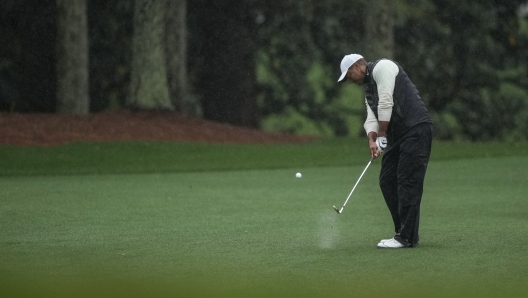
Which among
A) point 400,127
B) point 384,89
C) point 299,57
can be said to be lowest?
point 299,57

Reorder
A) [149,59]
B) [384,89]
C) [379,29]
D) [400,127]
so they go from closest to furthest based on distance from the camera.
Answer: [384,89] < [400,127] < [149,59] < [379,29]

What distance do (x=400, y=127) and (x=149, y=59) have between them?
57.5 feet

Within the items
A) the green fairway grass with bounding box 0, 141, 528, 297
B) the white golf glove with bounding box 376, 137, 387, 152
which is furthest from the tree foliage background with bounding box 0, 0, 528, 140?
the white golf glove with bounding box 376, 137, 387, 152

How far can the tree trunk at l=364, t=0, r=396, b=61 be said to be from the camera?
1260 inches

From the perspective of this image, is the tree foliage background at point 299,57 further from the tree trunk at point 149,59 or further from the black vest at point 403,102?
the black vest at point 403,102

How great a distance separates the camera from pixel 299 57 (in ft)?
145

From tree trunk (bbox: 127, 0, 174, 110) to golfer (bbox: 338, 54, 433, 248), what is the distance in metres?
17.0

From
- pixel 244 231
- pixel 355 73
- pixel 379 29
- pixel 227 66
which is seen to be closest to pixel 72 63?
pixel 227 66

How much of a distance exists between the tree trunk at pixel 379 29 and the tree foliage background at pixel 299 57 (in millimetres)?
42

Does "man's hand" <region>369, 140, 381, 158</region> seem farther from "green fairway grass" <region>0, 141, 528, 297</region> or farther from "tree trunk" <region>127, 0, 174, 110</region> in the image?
"tree trunk" <region>127, 0, 174, 110</region>

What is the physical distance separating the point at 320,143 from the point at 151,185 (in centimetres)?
1006

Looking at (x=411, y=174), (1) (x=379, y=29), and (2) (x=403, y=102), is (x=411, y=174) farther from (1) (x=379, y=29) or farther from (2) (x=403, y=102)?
(1) (x=379, y=29)

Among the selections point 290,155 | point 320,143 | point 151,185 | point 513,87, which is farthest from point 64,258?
point 513,87

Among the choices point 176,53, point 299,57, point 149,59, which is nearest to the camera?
point 149,59
